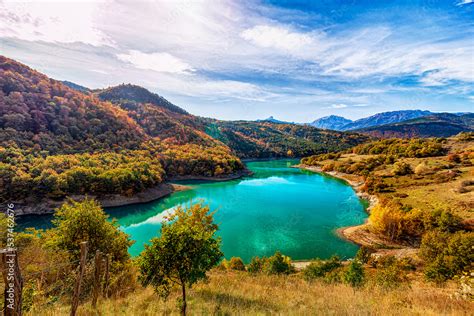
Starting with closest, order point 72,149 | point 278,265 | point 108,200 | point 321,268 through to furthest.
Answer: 1. point 321,268
2. point 278,265
3. point 108,200
4. point 72,149

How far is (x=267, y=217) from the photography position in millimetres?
44219

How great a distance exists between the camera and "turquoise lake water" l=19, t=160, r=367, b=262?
105 feet

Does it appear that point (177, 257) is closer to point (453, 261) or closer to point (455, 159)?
point (453, 261)

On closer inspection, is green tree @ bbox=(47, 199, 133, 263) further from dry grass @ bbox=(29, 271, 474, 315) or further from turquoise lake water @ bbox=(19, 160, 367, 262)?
turquoise lake water @ bbox=(19, 160, 367, 262)

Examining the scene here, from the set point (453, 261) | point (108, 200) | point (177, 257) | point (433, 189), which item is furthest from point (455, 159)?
point (108, 200)

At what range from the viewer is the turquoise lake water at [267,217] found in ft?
105

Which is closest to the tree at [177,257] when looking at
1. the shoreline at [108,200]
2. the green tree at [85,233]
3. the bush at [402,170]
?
the green tree at [85,233]

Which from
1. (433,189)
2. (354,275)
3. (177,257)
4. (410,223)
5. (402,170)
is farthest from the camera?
(402,170)

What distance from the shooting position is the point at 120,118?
93.9m

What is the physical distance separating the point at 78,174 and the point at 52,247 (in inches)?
1619

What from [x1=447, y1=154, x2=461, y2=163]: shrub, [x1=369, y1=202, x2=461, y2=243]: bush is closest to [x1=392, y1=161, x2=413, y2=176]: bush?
[x1=447, y1=154, x2=461, y2=163]: shrub

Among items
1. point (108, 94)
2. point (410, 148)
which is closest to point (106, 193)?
point (410, 148)

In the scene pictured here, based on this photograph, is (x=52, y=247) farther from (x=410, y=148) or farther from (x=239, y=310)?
(x=410, y=148)

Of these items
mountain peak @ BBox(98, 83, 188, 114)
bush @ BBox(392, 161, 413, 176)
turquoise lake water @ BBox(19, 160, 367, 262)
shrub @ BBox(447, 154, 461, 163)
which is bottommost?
turquoise lake water @ BBox(19, 160, 367, 262)
